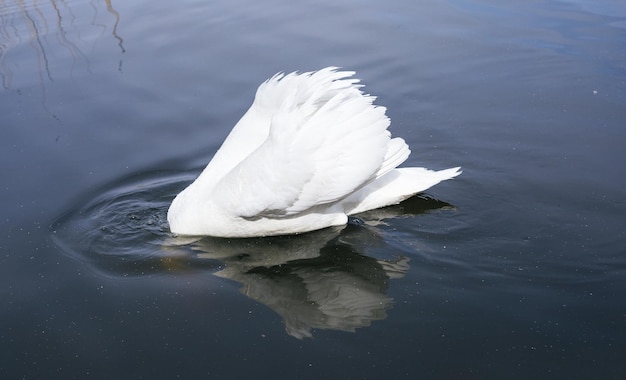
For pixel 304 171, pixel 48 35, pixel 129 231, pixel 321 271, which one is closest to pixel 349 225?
pixel 321 271

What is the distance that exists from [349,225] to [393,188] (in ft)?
1.39

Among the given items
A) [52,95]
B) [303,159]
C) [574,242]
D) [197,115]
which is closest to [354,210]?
[303,159]

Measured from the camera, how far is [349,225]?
5.89 meters

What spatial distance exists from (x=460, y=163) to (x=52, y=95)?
4.76 meters

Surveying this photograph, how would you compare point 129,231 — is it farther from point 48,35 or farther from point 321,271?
point 48,35

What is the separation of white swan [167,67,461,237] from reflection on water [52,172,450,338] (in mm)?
133

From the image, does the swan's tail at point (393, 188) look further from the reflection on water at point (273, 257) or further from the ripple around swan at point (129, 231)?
the ripple around swan at point (129, 231)

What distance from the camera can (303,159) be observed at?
5.23 m

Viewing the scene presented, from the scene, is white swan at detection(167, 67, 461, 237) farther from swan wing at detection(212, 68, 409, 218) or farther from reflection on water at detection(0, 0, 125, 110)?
reflection on water at detection(0, 0, 125, 110)

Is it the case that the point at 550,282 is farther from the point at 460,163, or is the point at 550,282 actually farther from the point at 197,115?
the point at 197,115

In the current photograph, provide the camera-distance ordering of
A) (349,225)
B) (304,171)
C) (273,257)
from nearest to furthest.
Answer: (304,171)
(273,257)
(349,225)

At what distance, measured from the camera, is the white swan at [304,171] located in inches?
207

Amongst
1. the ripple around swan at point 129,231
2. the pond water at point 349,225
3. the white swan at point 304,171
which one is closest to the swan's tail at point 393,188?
the white swan at point 304,171

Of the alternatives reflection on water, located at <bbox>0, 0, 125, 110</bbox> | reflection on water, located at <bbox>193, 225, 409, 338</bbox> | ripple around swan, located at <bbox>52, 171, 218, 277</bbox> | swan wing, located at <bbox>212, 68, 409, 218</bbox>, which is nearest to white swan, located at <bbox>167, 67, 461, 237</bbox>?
swan wing, located at <bbox>212, 68, 409, 218</bbox>
